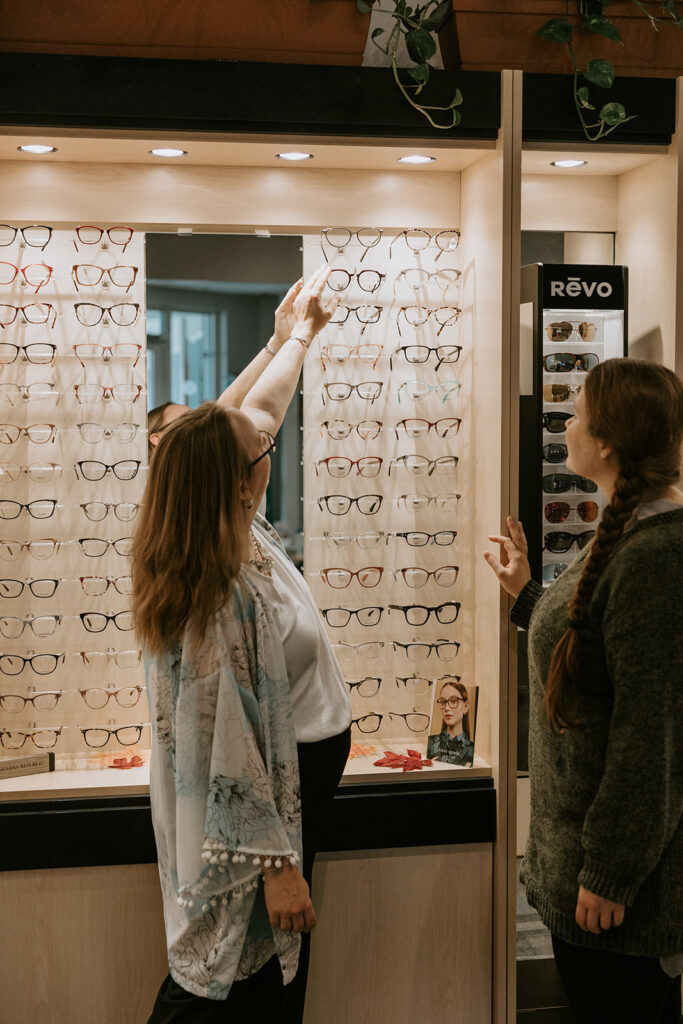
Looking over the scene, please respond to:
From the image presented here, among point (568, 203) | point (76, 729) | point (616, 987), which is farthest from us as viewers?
point (568, 203)

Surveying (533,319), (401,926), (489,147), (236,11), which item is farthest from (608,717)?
(236,11)

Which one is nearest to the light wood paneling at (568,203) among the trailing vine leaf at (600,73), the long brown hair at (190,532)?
the trailing vine leaf at (600,73)

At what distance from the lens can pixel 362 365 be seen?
10.2ft

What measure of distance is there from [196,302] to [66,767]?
1.51 meters

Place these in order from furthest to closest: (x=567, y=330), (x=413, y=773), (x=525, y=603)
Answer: (x=567, y=330) → (x=413, y=773) → (x=525, y=603)

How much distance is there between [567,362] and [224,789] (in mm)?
1745

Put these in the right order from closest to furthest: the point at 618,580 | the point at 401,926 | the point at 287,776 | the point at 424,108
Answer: the point at 618,580 → the point at 287,776 → the point at 424,108 → the point at 401,926

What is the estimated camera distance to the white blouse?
2.08 meters

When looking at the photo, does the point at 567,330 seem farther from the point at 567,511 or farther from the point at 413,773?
the point at 413,773

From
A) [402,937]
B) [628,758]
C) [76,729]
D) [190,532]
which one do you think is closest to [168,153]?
[190,532]

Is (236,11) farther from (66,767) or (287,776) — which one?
(66,767)

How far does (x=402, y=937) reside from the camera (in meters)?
2.77

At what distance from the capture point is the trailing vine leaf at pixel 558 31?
268cm

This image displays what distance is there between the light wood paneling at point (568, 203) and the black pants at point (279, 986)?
196 centimetres
